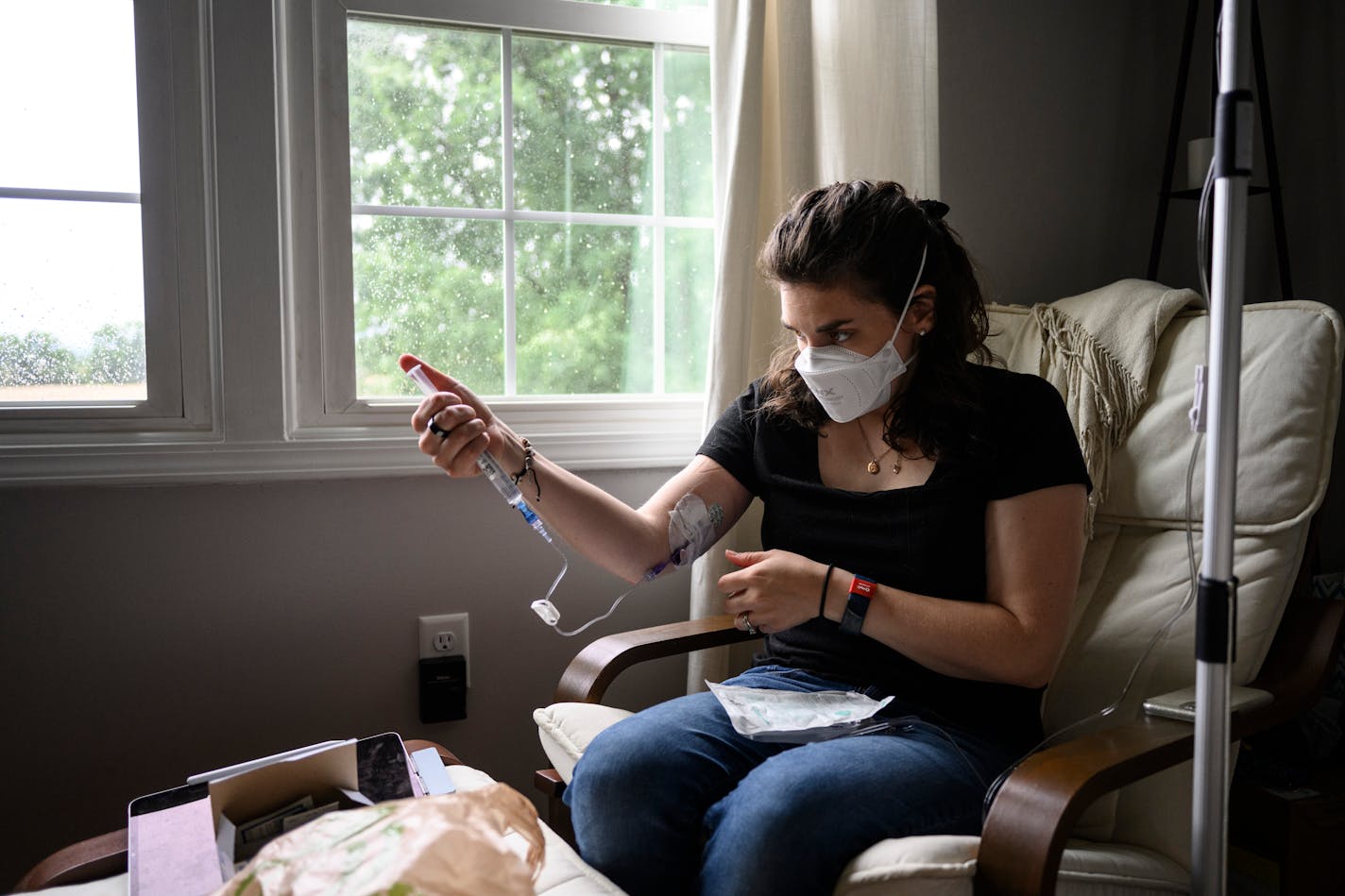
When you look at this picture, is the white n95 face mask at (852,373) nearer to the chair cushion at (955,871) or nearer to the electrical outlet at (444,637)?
the chair cushion at (955,871)

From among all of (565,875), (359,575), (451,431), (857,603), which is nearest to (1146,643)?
(857,603)

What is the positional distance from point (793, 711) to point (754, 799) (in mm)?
179

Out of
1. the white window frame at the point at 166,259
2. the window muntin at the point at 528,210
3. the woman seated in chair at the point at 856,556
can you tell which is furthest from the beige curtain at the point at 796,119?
the white window frame at the point at 166,259

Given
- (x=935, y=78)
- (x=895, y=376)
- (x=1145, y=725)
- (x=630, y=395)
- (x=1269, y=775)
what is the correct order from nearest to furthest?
(x=1145, y=725), (x=895, y=376), (x=1269, y=775), (x=935, y=78), (x=630, y=395)

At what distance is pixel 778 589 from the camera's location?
122 centimetres

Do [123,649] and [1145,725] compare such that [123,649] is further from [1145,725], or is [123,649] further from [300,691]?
[1145,725]

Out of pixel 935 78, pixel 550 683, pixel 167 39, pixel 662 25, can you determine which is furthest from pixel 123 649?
pixel 935 78

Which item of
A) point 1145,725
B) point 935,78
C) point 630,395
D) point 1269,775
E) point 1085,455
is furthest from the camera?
point 630,395

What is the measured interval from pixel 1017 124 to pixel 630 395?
3.36ft

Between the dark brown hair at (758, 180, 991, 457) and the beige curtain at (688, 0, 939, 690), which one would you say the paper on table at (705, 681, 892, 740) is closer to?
the dark brown hair at (758, 180, 991, 457)

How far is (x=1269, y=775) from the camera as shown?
1.66 metres

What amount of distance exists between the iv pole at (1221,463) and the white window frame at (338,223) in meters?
1.11

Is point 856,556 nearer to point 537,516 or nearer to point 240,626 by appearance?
point 537,516

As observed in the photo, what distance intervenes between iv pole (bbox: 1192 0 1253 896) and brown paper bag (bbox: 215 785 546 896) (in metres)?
0.61
